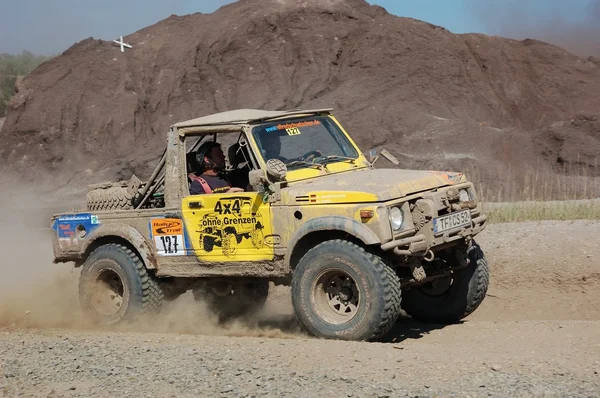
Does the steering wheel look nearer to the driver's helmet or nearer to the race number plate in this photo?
the driver's helmet

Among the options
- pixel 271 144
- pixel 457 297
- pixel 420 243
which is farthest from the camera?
pixel 457 297

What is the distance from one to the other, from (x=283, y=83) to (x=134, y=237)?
21.4 meters

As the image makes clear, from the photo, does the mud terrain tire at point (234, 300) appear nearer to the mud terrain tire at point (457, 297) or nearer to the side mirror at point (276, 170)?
the mud terrain tire at point (457, 297)

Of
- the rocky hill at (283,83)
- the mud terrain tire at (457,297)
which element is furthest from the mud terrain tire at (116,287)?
the rocky hill at (283,83)

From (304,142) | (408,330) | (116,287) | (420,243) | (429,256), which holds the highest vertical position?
(304,142)

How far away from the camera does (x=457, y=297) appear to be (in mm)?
8531

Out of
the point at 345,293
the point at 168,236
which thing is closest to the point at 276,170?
the point at 345,293

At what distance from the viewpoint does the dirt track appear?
5.76 m

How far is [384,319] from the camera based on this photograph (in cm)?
712

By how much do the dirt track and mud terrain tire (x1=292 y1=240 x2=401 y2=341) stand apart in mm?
226

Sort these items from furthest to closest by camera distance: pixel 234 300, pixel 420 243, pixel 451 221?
pixel 234 300 < pixel 451 221 < pixel 420 243

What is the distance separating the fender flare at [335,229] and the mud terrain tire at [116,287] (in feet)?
6.51

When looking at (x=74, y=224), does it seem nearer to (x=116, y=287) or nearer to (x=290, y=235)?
(x=116, y=287)

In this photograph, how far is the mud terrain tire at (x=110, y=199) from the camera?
938cm
